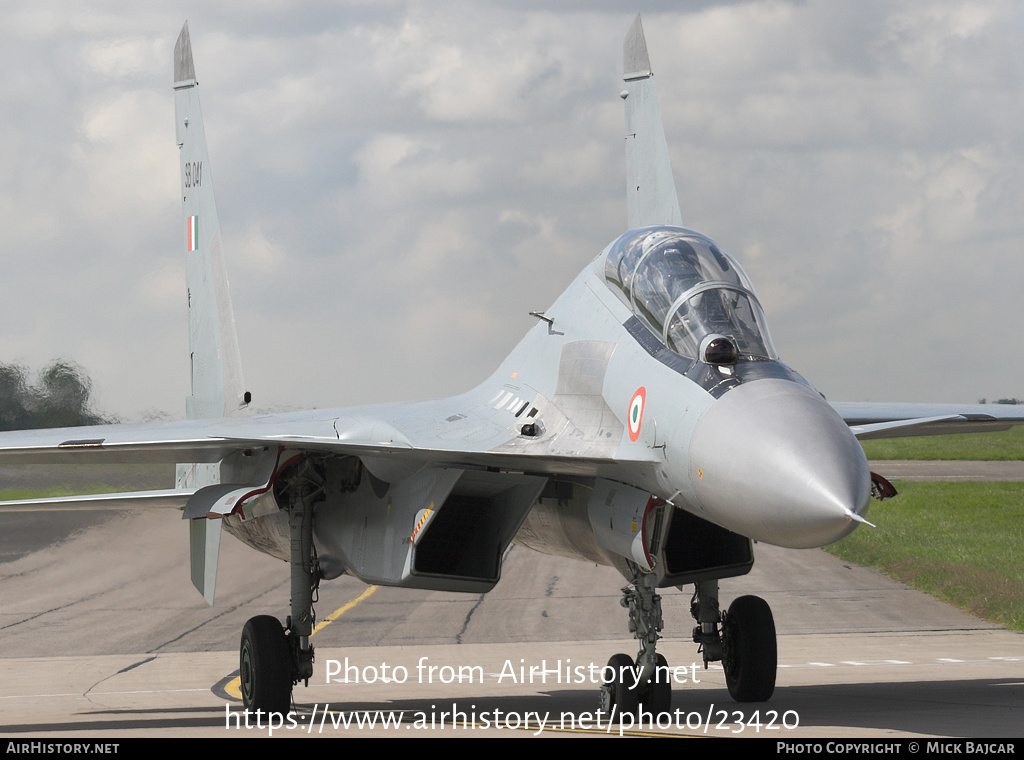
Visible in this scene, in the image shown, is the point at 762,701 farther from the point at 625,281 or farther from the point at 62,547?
the point at 62,547

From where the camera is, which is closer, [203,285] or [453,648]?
[203,285]

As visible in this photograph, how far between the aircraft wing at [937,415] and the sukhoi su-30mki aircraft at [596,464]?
0.04 m

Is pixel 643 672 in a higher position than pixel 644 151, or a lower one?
lower

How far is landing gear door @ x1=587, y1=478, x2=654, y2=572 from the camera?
775 cm

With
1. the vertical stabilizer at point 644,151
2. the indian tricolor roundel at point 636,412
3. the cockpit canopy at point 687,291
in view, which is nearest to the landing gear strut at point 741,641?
the indian tricolor roundel at point 636,412

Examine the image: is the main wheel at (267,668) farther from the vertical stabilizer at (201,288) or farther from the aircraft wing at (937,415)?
the aircraft wing at (937,415)

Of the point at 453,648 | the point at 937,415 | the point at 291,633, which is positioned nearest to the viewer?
the point at 291,633

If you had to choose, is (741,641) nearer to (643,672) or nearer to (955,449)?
(643,672)

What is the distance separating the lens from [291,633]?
31.6ft

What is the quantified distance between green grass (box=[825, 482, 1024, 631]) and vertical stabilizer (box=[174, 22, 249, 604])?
8.51 meters

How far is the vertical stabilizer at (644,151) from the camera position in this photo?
13516mm

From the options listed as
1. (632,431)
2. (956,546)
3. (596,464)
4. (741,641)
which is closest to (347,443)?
(596,464)

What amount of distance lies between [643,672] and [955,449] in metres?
51.7

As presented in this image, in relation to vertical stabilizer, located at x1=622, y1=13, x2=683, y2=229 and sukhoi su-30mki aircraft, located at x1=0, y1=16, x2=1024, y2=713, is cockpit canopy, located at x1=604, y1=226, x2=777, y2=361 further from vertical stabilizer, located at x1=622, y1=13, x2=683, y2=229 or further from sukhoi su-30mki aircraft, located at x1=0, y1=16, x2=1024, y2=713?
vertical stabilizer, located at x1=622, y1=13, x2=683, y2=229
